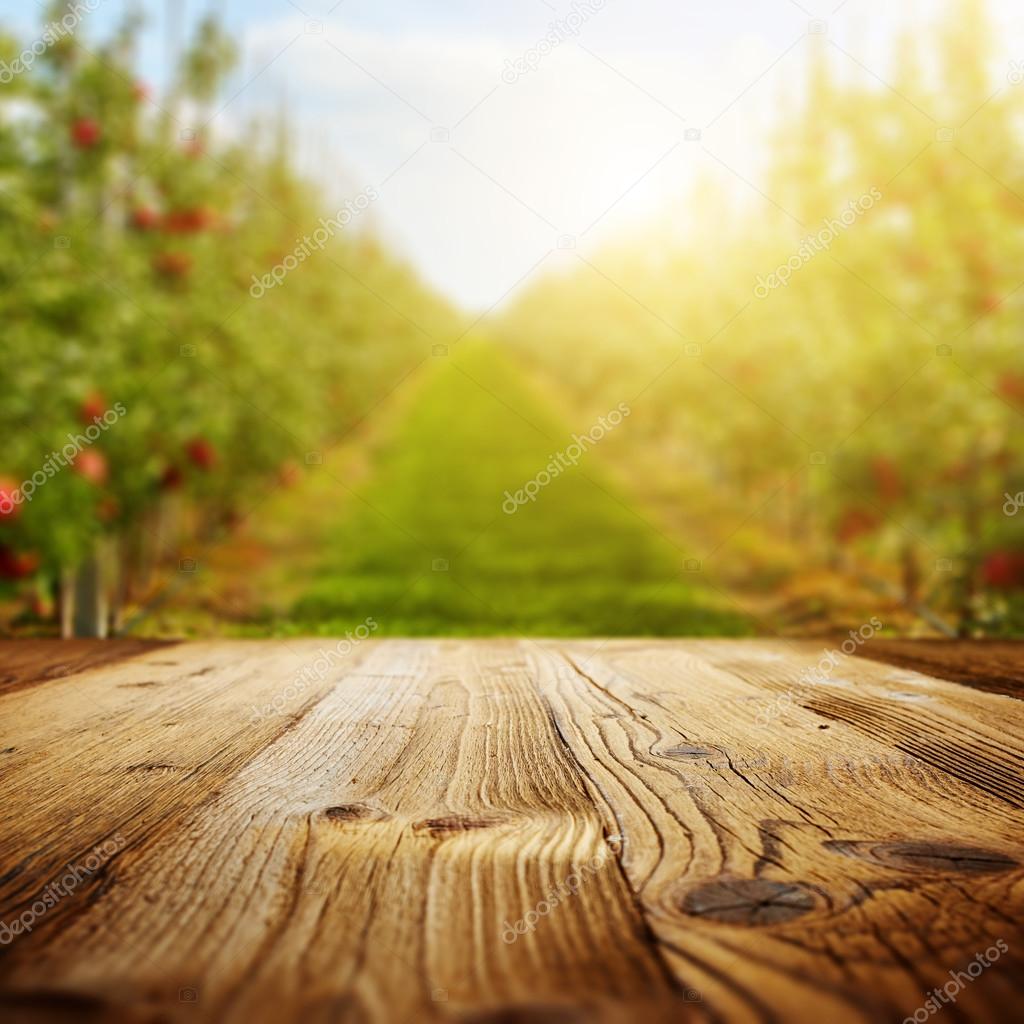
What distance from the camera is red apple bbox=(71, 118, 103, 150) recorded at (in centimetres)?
693

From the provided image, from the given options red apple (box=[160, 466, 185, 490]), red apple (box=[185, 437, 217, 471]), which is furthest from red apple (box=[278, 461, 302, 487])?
red apple (box=[160, 466, 185, 490])

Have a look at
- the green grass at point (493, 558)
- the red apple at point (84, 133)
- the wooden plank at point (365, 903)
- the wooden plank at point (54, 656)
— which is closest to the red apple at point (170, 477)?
the green grass at point (493, 558)

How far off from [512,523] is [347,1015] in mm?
14407

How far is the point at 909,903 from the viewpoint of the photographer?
82cm

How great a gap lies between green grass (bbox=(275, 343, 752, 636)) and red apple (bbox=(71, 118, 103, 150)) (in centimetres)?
381

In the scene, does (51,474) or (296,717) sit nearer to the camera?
(296,717)

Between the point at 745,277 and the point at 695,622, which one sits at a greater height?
the point at 745,277

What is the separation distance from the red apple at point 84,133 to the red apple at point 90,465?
260 centimetres

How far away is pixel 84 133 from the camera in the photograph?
6.93 m

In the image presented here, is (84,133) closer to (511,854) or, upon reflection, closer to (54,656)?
(54,656)

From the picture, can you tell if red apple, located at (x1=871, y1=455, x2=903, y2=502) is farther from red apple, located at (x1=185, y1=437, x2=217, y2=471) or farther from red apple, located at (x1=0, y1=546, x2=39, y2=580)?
red apple, located at (x1=0, y1=546, x2=39, y2=580)

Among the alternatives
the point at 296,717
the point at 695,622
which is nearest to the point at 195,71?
the point at 695,622

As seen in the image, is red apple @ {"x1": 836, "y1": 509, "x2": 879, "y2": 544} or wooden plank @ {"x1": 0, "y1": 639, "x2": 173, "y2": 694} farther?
red apple @ {"x1": 836, "y1": 509, "x2": 879, "y2": 544}

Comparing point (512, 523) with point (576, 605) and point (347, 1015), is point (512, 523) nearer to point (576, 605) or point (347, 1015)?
point (576, 605)
